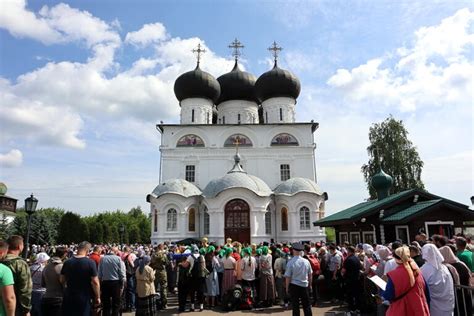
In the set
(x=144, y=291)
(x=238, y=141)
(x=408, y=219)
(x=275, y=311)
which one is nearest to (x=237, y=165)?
(x=238, y=141)

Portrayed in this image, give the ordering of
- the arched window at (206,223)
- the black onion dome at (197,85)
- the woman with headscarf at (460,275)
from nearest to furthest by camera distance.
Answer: the woman with headscarf at (460,275)
the arched window at (206,223)
the black onion dome at (197,85)

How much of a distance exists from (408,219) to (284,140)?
64.4 ft

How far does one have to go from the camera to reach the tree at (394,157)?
34.8 m

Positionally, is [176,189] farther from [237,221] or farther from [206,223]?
[237,221]

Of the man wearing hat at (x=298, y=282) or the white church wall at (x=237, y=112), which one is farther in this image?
the white church wall at (x=237, y=112)

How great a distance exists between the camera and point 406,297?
15.7 feet

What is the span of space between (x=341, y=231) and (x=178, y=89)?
847 inches

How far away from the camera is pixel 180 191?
26969 millimetres

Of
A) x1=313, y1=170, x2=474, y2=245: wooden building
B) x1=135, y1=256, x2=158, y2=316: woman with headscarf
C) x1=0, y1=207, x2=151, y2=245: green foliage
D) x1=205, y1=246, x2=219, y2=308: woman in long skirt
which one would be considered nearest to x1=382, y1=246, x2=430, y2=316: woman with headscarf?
x1=135, y1=256, x2=158, y2=316: woman with headscarf

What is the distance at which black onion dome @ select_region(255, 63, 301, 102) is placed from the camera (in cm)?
3447

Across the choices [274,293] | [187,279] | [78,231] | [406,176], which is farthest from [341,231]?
[78,231]

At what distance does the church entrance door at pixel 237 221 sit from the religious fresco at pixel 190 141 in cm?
901

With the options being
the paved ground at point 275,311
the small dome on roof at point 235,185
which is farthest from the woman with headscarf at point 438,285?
the small dome on roof at point 235,185

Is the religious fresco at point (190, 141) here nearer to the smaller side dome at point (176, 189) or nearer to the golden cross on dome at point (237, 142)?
the golden cross on dome at point (237, 142)
